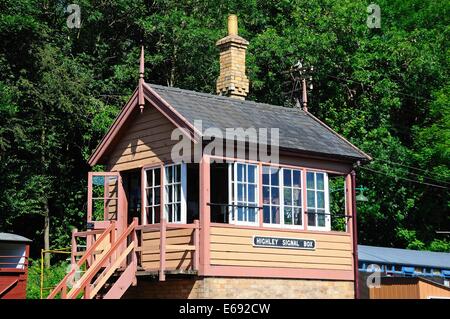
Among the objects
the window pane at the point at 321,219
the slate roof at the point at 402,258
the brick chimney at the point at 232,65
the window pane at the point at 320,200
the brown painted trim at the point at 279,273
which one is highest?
the brick chimney at the point at 232,65

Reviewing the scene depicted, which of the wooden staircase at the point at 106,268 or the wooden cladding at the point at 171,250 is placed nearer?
the wooden staircase at the point at 106,268

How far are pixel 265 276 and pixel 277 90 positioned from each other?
61.0 ft

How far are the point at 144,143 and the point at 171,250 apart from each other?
317cm

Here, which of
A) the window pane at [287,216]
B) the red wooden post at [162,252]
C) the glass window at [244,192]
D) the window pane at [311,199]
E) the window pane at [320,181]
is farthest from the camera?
the window pane at [320,181]

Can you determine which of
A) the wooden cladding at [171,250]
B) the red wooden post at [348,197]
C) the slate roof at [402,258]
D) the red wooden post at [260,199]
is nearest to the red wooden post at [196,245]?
the wooden cladding at [171,250]

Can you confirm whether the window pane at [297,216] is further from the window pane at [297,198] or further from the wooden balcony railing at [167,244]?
the wooden balcony railing at [167,244]

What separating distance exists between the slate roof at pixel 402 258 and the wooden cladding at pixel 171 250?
594 centimetres

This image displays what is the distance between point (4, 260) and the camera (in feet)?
92.7

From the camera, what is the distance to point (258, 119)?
18.4 meters

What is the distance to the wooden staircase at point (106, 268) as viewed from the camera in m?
14.7

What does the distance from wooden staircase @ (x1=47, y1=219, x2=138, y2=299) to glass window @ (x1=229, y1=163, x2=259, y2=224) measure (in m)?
2.31

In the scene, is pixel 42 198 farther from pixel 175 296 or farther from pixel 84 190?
pixel 175 296

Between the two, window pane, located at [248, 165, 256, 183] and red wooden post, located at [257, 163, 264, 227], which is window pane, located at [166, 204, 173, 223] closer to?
window pane, located at [248, 165, 256, 183]

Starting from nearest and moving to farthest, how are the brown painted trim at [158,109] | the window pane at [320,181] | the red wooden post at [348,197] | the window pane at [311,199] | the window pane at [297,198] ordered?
the brown painted trim at [158,109] < the window pane at [297,198] < the window pane at [311,199] < the window pane at [320,181] < the red wooden post at [348,197]
